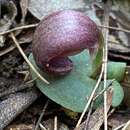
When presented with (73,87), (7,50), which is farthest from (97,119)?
(7,50)

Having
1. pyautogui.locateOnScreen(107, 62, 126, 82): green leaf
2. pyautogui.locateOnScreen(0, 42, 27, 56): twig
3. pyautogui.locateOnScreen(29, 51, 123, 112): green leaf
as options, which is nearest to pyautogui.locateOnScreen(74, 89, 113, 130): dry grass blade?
pyautogui.locateOnScreen(29, 51, 123, 112): green leaf

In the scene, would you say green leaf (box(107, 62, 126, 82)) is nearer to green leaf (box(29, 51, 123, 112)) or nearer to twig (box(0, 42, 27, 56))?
green leaf (box(29, 51, 123, 112))

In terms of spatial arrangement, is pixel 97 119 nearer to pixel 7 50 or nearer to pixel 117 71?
pixel 117 71

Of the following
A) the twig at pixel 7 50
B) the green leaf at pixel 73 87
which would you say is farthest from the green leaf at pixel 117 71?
the twig at pixel 7 50

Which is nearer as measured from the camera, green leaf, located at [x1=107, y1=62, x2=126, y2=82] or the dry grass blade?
the dry grass blade

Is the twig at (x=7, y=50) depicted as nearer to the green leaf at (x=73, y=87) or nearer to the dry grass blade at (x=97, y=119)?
the green leaf at (x=73, y=87)

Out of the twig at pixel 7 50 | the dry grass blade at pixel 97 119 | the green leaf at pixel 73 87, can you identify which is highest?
the twig at pixel 7 50

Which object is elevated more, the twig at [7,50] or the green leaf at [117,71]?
the twig at [7,50]

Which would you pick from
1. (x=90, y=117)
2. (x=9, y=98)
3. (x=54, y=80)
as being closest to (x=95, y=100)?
(x=90, y=117)
